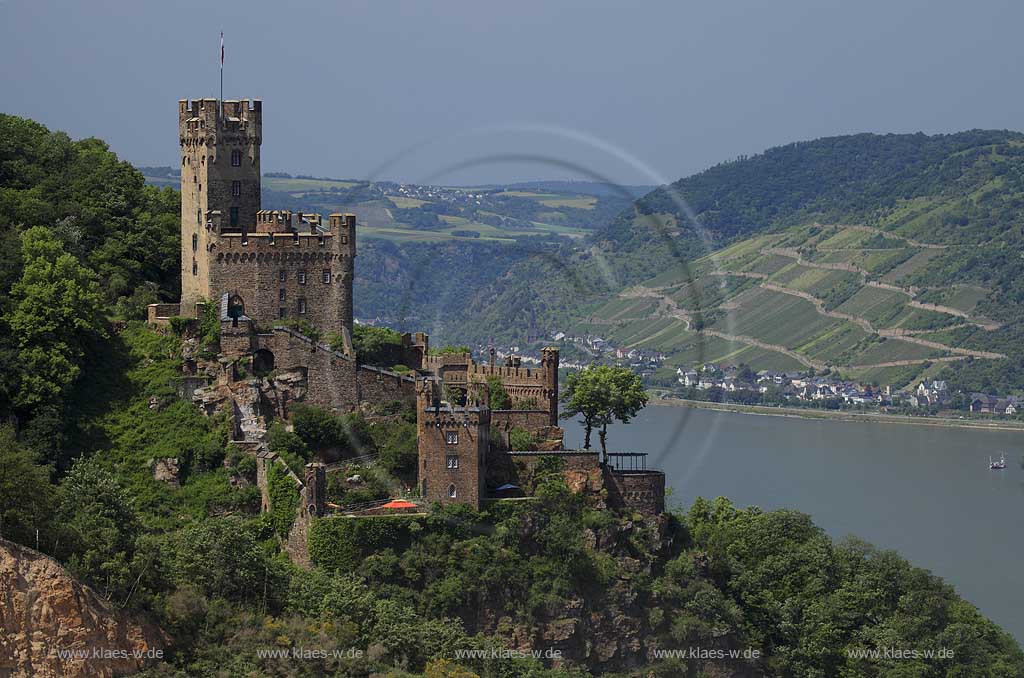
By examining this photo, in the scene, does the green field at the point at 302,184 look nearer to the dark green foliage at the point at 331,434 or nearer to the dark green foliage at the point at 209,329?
the dark green foliage at the point at 209,329

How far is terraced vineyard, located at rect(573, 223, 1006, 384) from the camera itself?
157m

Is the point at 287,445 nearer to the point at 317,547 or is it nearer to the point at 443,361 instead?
the point at 317,547

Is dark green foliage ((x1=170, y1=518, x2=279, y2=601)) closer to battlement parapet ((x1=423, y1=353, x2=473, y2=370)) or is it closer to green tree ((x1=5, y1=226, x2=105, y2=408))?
green tree ((x1=5, y1=226, x2=105, y2=408))

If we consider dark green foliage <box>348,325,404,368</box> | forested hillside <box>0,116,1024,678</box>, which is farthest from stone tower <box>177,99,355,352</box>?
forested hillside <box>0,116,1024,678</box>

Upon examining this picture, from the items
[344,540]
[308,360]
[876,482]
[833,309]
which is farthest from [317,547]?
[833,309]

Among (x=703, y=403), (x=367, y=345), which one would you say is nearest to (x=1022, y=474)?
(x=703, y=403)

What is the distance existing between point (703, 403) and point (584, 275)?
50.5m

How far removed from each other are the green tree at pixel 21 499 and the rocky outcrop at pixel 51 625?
0.59 metres

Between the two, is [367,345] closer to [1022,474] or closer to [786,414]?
[1022,474]

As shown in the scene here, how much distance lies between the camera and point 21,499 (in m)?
36.8

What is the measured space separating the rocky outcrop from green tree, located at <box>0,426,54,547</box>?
586 mm

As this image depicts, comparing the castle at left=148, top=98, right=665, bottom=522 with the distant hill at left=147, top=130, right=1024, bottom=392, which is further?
the distant hill at left=147, top=130, right=1024, bottom=392

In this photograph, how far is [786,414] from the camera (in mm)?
136750

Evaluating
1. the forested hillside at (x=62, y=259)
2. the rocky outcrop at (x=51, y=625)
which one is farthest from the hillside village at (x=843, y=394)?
the rocky outcrop at (x=51, y=625)
